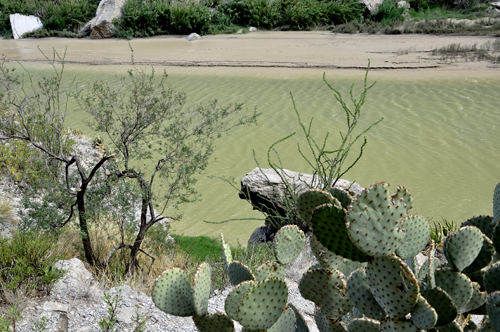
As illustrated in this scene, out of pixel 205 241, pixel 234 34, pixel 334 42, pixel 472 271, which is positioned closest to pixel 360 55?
pixel 334 42

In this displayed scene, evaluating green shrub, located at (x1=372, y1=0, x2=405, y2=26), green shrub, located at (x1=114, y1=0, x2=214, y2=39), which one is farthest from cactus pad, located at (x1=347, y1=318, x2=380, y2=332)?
green shrub, located at (x1=372, y1=0, x2=405, y2=26)

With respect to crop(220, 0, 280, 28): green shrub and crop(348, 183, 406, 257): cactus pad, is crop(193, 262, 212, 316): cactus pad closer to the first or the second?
crop(348, 183, 406, 257): cactus pad

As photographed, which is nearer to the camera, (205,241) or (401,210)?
(401,210)

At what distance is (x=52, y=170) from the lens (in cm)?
795

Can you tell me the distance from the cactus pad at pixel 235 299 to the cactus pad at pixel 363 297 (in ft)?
1.17

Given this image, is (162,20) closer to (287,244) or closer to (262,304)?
(287,244)

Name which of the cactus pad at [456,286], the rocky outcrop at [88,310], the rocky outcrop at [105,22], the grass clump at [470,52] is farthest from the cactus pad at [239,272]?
the rocky outcrop at [105,22]

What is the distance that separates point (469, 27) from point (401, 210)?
76.4ft

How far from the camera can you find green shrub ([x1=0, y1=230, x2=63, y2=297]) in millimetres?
3883

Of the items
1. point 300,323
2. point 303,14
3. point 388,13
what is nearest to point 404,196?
point 300,323

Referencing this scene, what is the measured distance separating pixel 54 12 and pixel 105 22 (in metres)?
5.24

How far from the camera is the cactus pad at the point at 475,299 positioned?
5.55 ft

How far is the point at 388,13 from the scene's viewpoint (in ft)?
80.7

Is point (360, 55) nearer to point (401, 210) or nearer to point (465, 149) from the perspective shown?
point (465, 149)
